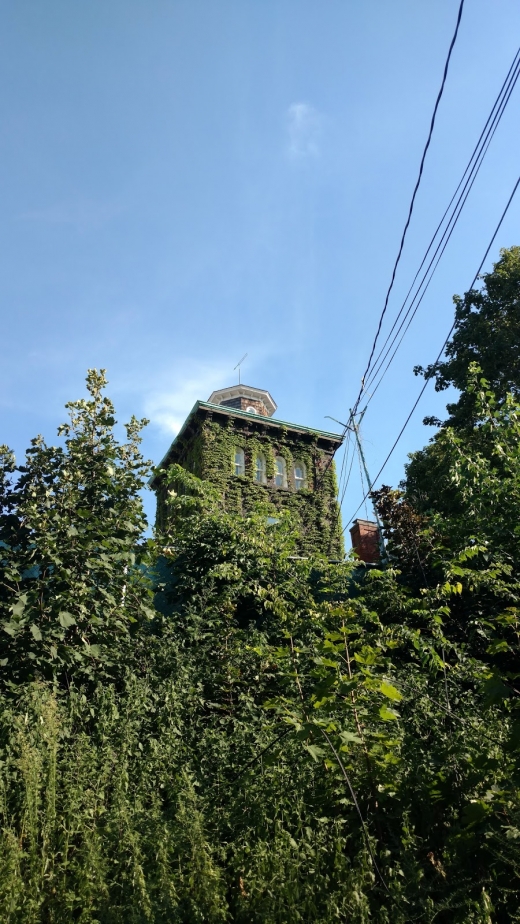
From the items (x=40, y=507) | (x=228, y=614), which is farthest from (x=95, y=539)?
(x=228, y=614)

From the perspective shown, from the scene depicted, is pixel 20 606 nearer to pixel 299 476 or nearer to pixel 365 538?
pixel 365 538

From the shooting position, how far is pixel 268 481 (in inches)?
952

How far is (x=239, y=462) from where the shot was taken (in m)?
24.2

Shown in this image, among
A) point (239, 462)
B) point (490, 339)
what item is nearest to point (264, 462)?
point (239, 462)

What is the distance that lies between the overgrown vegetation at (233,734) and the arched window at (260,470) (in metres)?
17.3

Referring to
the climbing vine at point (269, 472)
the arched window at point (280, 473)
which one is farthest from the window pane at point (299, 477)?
the arched window at point (280, 473)

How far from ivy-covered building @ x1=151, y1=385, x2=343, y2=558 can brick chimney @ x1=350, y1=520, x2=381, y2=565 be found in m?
3.11

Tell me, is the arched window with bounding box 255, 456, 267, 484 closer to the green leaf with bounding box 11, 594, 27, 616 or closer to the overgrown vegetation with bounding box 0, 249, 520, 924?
the overgrown vegetation with bounding box 0, 249, 520, 924

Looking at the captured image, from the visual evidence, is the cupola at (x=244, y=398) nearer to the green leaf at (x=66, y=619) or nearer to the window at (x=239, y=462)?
the window at (x=239, y=462)

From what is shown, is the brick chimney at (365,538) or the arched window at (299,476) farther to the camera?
the arched window at (299,476)

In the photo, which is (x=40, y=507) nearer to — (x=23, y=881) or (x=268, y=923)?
(x=23, y=881)

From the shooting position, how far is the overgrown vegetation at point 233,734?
239cm

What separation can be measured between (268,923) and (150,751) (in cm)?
186

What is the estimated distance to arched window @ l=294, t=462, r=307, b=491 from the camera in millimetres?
25002
